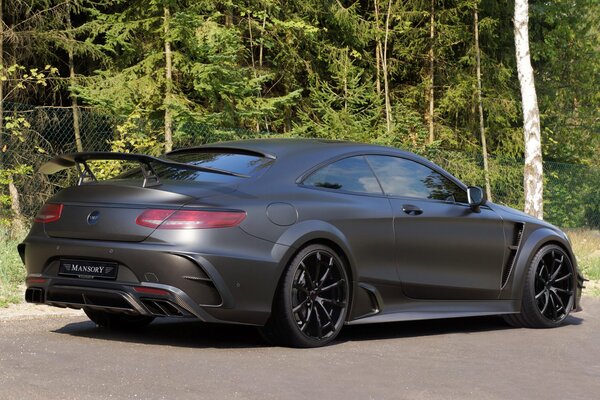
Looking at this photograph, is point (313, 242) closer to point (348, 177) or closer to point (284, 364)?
point (348, 177)

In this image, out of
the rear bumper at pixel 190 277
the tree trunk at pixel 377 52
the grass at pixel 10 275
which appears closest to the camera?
the rear bumper at pixel 190 277

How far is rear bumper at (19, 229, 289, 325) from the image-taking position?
23.1ft

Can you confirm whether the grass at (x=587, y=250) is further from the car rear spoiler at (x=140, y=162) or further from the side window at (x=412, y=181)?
the car rear spoiler at (x=140, y=162)

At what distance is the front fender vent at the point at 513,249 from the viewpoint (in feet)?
30.6

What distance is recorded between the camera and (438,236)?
8.69 meters

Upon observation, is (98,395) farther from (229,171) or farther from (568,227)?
(568,227)

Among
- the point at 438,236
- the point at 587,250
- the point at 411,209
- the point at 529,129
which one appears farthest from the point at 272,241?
the point at 529,129

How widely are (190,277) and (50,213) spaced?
1.30 m

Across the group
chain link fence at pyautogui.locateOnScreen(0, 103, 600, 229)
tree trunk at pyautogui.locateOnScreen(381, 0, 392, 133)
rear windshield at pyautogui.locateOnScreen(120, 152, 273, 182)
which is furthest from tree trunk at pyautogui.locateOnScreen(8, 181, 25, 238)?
tree trunk at pyautogui.locateOnScreen(381, 0, 392, 133)

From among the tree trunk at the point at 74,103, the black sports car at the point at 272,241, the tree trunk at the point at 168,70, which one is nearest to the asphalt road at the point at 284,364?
the black sports car at the point at 272,241

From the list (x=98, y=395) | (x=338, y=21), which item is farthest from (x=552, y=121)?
(x=98, y=395)

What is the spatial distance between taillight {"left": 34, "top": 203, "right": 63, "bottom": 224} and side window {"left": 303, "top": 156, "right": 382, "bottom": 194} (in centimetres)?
174

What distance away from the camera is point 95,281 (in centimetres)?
730

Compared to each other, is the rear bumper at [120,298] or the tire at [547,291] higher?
the rear bumper at [120,298]
